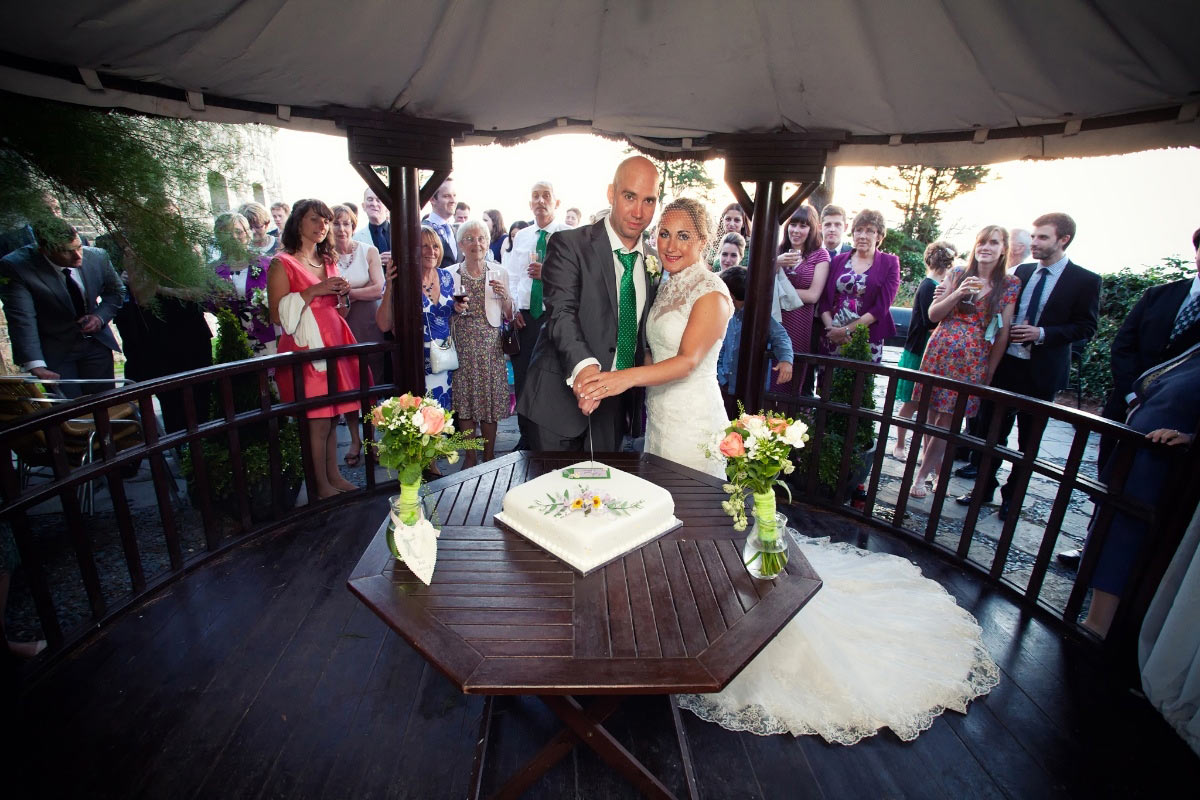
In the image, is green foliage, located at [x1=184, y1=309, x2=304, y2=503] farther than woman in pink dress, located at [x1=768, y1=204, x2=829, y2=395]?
No

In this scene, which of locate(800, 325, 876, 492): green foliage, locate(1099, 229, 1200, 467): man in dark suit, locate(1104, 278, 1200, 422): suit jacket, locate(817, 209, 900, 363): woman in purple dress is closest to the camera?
locate(1099, 229, 1200, 467): man in dark suit

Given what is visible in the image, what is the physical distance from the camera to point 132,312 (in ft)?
14.6

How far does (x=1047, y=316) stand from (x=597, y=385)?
3.90m

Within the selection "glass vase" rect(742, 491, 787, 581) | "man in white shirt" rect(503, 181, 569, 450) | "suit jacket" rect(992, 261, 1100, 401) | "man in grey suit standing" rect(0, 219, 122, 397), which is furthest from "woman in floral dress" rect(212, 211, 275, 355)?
"suit jacket" rect(992, 261, 1100, 401)

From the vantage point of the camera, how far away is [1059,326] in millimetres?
4242

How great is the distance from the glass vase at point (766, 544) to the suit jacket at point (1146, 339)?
2968mm

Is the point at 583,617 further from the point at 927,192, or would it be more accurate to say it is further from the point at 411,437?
the point at 927,192

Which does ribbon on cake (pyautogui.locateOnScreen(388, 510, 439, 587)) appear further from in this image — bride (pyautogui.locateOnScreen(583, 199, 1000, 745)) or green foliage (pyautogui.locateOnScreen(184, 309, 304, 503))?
green foliage (pyautogui.locateOnScreen(184, 309, 304, 503))

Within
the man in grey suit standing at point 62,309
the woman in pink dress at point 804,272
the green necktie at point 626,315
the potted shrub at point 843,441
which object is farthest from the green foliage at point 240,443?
the woman in pink dress at point 804,272

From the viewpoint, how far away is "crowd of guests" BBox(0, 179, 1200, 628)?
3.81 m

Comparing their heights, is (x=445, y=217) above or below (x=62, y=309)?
above

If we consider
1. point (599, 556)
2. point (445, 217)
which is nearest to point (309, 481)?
point (599, 556)

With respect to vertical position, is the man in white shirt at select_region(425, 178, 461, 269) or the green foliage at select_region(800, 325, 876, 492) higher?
the man in white shirt at select_region(425, 178, 461, 269)

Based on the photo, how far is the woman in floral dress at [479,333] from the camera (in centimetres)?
452
